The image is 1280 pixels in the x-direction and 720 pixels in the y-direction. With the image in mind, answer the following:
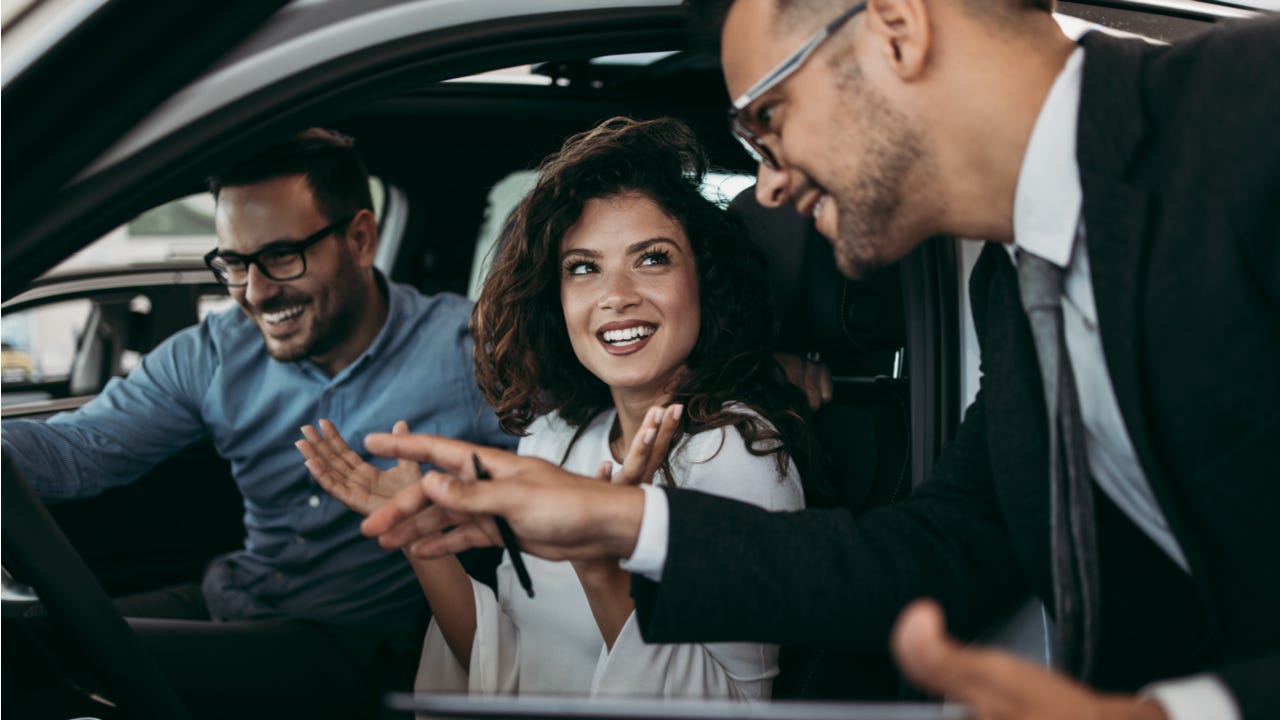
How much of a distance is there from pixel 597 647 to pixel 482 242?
6.96 feet

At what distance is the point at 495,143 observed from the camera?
304 centimetres

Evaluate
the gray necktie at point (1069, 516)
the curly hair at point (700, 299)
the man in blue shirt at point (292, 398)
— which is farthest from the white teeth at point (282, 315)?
the gray necktie at point (1069, 516)

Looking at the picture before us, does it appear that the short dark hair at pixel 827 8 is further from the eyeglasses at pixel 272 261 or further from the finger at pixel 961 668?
the eyeglasses at pixel 272 261

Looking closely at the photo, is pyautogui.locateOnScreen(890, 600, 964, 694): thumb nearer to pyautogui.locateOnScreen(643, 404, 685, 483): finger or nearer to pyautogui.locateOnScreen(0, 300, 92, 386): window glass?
pyautogui.locateOnScreen(643, 404, 685, 483): finger

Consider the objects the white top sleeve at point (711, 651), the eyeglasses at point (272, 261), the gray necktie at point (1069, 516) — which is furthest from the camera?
the eyeglasses at point (272, 261)

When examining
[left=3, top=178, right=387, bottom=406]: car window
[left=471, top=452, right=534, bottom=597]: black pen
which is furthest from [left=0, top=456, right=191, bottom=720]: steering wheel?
[left=3, top=178, right=387, bottom=406]: car window

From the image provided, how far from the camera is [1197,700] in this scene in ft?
2.30

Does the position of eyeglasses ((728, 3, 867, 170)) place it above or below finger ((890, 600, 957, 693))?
above

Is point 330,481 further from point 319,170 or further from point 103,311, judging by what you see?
point 103,311

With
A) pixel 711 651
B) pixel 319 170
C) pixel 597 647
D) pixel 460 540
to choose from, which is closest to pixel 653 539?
pixel 460 540

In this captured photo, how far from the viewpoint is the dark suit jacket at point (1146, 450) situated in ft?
3.03

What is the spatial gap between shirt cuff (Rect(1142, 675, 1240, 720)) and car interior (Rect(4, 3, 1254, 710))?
2.86 feet

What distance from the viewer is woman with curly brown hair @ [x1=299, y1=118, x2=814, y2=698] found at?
1556 mm

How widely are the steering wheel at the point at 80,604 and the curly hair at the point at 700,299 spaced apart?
901mm
